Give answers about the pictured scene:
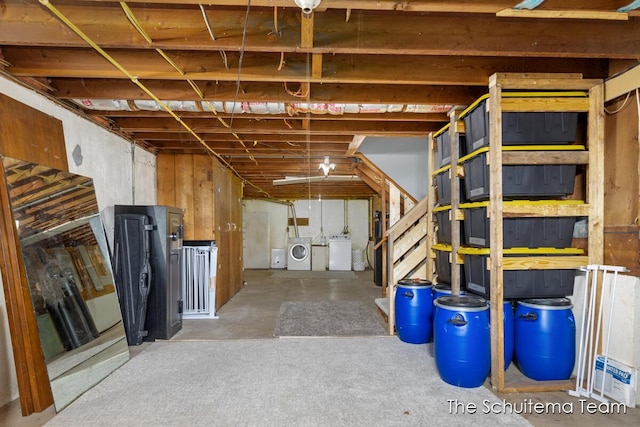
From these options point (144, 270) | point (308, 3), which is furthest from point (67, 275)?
point (308, 3)

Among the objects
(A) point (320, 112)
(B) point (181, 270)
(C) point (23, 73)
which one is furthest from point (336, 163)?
(C) point (23, 73)

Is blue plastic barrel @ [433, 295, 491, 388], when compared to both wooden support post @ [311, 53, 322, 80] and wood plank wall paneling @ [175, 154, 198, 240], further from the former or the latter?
wood plank wall paneling @ [175, 154, 198, 240]

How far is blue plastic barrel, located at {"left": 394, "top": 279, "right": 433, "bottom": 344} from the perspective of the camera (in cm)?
301

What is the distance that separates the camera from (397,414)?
1931 mm

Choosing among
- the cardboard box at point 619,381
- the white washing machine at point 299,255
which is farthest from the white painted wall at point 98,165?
the white washing machine at point 299,255

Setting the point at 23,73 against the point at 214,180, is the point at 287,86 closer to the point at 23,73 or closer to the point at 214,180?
the point at 23,73

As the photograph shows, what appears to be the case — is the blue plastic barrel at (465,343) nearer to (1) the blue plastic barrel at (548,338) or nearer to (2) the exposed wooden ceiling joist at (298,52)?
(1) the blue plastic barrel at (548,338)

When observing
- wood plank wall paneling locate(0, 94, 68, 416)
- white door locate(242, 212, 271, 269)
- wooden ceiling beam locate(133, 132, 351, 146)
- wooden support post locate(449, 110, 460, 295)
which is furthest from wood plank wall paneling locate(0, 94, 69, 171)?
white door locate(242, 212, 271, 269)

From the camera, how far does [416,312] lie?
3.01 meters

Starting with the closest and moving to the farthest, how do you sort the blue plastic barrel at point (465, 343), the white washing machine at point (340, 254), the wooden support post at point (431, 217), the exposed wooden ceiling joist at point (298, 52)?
the exposed wooden ceiling joist at point (298, 52) → the blue plastic barrel at point (465, 343) → the wooden support post at point (431, 217) → the white washing machine at point (340, 254)

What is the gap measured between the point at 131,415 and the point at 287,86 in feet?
8.43

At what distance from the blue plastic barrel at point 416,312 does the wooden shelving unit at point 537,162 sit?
744 mm

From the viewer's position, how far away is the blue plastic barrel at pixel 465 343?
2205 millimetres

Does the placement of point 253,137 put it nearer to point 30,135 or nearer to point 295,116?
point 295,116
